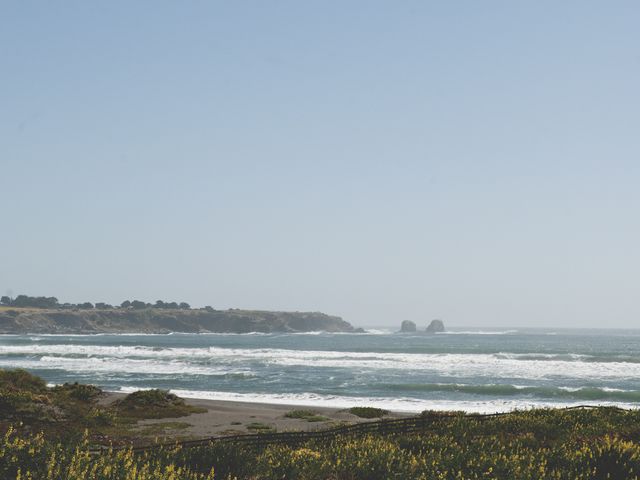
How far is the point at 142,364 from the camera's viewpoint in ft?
227

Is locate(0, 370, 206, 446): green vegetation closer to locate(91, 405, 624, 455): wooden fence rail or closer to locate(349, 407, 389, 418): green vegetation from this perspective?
locate(91, 405, 624, 455): wooden fence rail

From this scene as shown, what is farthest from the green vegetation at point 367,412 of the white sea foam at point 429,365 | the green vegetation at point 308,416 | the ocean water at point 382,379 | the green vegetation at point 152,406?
the white sea foam at point 429,365

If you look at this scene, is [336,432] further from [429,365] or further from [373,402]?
[429,365]

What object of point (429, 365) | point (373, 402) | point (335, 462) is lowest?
point (429, 365)

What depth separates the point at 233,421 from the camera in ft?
91.1

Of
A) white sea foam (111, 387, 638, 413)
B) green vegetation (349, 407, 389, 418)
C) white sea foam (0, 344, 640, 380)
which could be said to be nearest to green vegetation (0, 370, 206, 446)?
green vegetation (349, 407, 389, 418)

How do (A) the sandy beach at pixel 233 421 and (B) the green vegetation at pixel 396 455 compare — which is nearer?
(B) the green vegetation at pixel 396 455

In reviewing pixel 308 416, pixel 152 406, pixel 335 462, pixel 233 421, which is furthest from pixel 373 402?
pixel 335 462

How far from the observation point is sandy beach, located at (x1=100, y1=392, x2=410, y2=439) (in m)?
24.4

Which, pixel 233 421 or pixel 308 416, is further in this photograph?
pixel 308 416

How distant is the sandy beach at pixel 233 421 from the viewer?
24.4 meters

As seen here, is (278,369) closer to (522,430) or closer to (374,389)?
(374,389)

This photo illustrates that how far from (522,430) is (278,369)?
148 feet

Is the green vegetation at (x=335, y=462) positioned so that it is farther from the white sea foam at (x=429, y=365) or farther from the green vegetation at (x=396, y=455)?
the white sea foam at (x=429, y=365)
